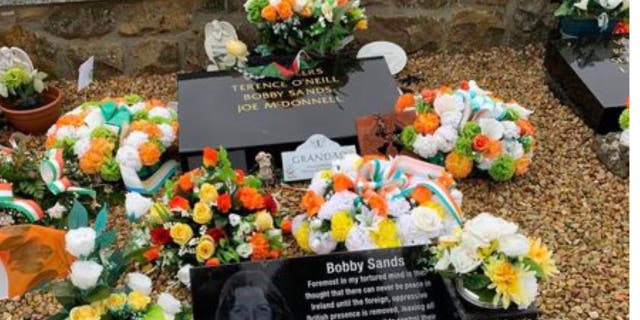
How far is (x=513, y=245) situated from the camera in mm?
2160

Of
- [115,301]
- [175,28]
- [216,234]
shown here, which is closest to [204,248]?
[216,234]

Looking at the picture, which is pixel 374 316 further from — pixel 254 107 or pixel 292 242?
pixel 254 107

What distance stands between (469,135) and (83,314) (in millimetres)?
1960

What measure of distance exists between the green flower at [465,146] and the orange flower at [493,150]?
Answer: 7cm

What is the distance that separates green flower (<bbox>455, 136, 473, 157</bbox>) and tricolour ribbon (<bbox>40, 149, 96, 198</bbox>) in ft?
5.64

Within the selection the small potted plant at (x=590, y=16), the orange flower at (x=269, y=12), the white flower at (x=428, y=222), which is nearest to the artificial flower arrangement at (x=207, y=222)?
the white flower at (x=428, y=222)

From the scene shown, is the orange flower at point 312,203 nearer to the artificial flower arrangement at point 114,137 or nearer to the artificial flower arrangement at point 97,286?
the artificial flower arrangement at point 97,286

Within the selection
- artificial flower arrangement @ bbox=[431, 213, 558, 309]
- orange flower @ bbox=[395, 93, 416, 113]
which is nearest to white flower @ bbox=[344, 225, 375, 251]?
artificial flower arrangement @ bbox=[431, 213, 558, 309]

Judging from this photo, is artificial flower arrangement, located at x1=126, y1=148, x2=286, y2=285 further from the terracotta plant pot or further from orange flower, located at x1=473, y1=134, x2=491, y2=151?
the terracotta plant pot

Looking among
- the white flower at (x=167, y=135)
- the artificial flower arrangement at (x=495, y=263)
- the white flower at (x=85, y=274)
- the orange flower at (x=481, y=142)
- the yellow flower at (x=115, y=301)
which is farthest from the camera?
the white flower at (x=167, y=135)

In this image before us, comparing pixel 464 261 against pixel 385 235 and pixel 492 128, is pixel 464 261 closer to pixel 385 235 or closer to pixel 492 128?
pixel 385 235

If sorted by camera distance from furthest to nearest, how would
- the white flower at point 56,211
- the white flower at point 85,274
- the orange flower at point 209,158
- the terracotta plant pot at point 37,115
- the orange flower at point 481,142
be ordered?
the terracotta plant pot at point 37,115 → the orange flower at point 481,142 → the white flower at point 56,211 → the orange flower at point 209,158 → the white flower at point 85,274

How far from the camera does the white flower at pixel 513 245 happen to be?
216 centimetres

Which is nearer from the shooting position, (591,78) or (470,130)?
(470,130)
